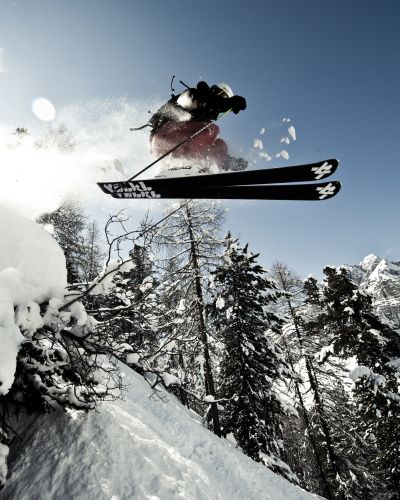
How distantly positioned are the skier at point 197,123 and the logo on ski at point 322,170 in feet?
4.56

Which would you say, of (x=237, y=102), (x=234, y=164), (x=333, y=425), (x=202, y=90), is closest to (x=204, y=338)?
(x=234, y=164)

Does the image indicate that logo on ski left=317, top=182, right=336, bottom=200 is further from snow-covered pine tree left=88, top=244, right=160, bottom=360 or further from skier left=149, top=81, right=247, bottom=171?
snow-covered pine tree left=88, top=244, right=160, bottom=360

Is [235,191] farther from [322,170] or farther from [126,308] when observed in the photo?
[126,308]

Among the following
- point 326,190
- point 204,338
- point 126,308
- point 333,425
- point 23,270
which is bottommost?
point 23,270

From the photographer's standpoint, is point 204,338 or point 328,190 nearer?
point 328,190

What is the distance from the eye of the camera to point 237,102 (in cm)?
495

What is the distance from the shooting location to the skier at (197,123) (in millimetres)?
4934

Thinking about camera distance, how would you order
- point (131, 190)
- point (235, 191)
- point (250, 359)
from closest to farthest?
point (235, 191), point (131, 190), point (250, 359)

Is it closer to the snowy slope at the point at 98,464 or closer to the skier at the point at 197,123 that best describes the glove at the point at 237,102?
the skier at the point at 197,123

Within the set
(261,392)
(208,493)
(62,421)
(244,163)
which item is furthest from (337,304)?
(62,421)

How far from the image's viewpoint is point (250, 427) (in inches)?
401

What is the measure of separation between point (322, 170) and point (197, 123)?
2160mm

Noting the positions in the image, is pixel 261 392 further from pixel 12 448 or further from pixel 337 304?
pixel 12 448

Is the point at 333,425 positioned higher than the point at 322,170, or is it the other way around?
the point at 322,170
